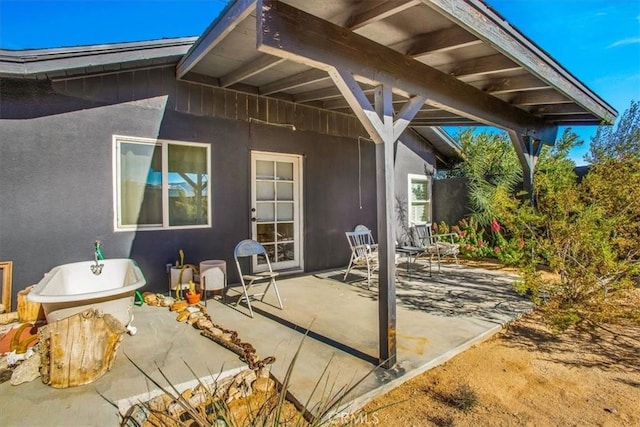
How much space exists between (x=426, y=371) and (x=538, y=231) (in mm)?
2498

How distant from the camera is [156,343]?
305 cm

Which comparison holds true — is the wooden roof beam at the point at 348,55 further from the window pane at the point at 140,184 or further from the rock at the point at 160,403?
the window pane at the point at 140,184

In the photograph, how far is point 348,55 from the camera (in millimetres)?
2660

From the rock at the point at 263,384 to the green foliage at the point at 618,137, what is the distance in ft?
17.1

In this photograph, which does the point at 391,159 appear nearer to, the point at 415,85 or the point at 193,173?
the point at 415,85

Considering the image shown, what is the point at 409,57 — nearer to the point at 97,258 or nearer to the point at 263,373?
the point at 263,373

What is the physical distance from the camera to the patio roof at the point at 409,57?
2445 millimetres

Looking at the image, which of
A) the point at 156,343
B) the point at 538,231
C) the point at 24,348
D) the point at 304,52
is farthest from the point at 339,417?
the point at 538,231

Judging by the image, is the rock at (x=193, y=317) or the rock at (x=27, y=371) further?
the rock at (x=193, y=317)

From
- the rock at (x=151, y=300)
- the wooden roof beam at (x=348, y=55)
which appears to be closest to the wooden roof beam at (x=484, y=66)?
the wooden roof beam at (x=348, y=55)

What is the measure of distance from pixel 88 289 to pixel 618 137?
821cm

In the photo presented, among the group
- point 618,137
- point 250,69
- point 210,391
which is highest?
point 250,69

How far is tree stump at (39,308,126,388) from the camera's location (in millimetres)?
2316

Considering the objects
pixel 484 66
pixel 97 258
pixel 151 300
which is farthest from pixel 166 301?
pixel 484 66
